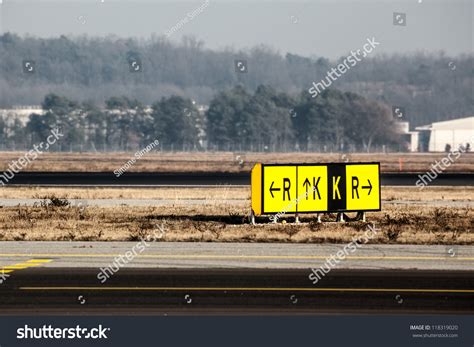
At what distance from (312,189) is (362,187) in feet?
6.82

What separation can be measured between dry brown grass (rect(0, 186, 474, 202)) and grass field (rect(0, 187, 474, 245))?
5477mm

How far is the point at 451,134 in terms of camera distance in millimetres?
188500

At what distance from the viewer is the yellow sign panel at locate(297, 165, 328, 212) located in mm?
36125

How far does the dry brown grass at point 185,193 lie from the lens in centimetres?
5346

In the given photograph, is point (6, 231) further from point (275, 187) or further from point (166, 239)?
point (275, 187)

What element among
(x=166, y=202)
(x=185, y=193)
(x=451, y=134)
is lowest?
(x=185, y=193)

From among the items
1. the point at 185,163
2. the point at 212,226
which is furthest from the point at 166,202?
the point at 185,163

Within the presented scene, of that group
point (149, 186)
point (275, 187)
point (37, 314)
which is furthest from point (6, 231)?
point (149, 186)

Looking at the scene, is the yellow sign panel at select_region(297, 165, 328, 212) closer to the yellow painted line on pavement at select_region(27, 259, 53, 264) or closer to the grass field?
the grass field

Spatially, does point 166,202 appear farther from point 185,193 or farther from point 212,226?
point 212,226

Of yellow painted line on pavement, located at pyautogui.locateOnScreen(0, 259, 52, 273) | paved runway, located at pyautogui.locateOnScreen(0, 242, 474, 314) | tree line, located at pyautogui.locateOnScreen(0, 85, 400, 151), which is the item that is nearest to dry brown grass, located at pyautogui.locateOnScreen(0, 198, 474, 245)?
paved runway, located at pyautogui.locateOnScreen(0, 242, 474, 314)

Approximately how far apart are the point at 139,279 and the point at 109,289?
1.69 meters

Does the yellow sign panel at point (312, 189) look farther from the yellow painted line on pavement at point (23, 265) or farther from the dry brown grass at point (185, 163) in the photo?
the dry brown grass at point (185, 163)

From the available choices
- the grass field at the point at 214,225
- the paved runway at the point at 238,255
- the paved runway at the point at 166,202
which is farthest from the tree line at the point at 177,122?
the paved runway at the point at 238,255
